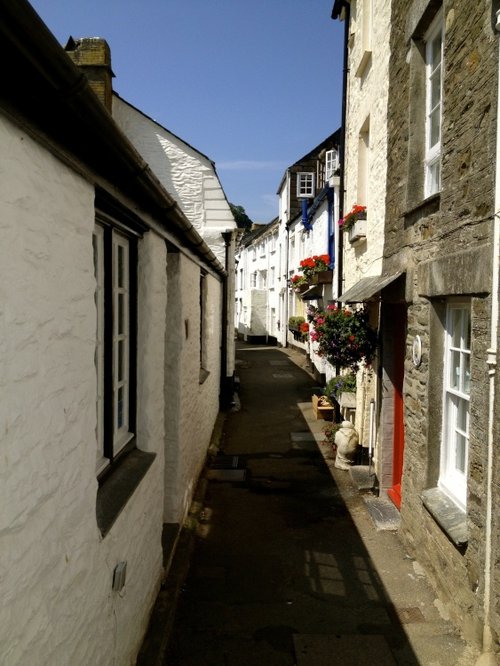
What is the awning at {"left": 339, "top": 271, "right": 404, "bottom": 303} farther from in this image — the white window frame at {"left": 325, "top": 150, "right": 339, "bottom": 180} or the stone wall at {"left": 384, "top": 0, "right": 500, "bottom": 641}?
the white window frame at {"left": 325, "top": 150, "right": 339, "bottom": 180}

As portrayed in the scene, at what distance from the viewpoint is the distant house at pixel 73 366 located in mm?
2061

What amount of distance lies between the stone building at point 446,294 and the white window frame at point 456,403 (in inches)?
0.6

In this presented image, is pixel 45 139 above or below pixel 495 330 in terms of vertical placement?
above

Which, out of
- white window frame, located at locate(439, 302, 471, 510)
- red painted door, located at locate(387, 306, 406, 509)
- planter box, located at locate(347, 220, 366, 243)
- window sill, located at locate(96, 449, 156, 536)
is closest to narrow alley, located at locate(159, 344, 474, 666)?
red painted door, located at locate(387, 306, 406, 509)

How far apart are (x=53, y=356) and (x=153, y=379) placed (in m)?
2.37

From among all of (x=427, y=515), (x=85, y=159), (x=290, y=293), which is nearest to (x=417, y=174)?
(x=427, y=515)

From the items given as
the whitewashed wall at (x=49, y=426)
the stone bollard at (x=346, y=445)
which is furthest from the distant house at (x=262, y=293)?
the whitewashed wall at (x=49, y=426)

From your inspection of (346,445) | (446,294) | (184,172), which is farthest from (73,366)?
(184,172)

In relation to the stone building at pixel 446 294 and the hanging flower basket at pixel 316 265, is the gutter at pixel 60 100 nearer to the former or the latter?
the stone building at pixel 446 294

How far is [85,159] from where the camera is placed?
294 cm

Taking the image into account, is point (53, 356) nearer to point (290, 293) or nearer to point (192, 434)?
point (192, 434)

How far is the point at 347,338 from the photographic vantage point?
8.27 metres

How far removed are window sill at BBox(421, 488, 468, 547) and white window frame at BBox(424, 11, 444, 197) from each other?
320 cm

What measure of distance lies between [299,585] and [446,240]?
372cm
